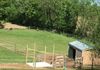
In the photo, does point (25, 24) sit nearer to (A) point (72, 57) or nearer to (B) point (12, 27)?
(B) point (12, 27)

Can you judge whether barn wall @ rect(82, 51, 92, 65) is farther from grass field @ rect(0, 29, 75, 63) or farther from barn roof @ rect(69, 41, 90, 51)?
grass field @ rect(0, 29, 75, 63)

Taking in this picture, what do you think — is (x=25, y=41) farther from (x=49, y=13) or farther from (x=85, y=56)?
(x=49, y=13)

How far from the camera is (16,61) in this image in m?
48.0

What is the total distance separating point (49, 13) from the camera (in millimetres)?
104250

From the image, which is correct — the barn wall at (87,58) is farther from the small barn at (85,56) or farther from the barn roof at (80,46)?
the barn roof at (80,46)

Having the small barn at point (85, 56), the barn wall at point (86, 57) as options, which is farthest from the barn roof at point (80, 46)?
the barn wall at point (86, 57)

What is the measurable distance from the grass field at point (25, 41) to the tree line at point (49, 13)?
1417cm

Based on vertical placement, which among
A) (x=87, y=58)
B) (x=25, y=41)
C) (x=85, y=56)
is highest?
(x=25, y=41)

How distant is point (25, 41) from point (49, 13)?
33619 millimetres

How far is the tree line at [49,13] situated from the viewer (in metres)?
99.9

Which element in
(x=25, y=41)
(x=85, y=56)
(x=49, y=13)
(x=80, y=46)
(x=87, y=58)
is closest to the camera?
(x=85, y=56)

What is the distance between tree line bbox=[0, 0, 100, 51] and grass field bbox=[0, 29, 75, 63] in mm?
14171

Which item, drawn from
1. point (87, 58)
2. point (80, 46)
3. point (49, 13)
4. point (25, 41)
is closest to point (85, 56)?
point (87, 58)

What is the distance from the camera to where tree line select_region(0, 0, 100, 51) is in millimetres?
99938
